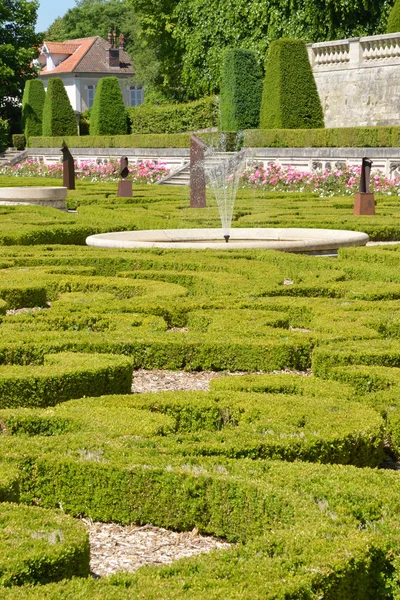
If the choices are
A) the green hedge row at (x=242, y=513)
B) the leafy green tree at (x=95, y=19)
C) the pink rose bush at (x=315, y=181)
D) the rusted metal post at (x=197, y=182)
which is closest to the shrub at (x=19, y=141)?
the pink rose bush at (x=315, y=181)

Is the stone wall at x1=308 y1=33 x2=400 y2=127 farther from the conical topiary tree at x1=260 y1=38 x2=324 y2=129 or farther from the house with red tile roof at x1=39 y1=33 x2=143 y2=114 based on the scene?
the house with red tile roof at x1=39 y1=33 x2=143 y2=114

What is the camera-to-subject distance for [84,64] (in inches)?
2940

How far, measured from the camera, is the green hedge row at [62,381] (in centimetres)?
603

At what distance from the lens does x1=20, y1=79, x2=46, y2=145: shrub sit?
4956 centimetres

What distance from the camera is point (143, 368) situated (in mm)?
7305

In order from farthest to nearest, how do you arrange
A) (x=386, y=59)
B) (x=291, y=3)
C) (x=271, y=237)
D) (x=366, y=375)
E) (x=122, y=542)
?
1. (x=291, y=3)
2. (x=386, y=59)
3. (x=271, y=237)
4. (x=366, y=375)
5. (x=122, y=542)

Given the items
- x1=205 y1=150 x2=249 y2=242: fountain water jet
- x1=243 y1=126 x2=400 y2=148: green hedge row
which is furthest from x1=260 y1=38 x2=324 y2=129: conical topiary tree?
x1=205 y1=150 x2=249 y2=242: fountain water jet

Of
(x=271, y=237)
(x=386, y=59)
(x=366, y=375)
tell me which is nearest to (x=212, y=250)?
(x=271, y=237)

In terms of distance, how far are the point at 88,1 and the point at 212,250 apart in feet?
286

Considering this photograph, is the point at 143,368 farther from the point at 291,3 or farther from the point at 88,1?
the point at 88,1

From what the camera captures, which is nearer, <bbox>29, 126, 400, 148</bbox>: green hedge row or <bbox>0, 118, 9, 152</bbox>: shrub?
<bbox>29, 126, 400, 148</bbox>: green hedge row

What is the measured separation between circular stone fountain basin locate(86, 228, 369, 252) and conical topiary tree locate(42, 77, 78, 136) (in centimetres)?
3079

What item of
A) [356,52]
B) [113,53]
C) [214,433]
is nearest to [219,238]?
[214,433]

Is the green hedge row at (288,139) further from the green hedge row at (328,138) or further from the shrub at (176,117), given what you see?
the shrub at (176,117)
